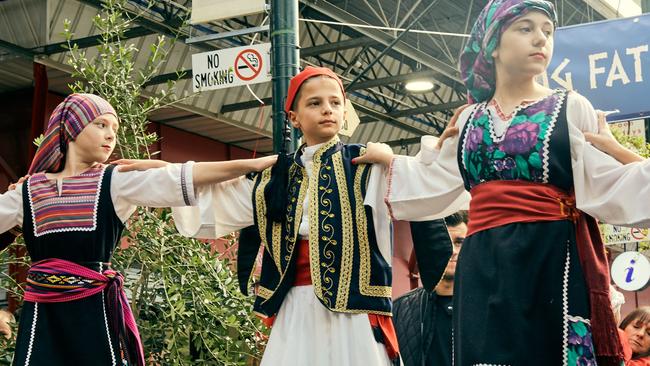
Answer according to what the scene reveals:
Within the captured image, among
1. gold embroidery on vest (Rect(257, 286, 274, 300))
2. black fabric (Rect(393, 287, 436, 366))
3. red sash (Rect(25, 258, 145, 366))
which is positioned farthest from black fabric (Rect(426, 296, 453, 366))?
red sash (Rect(25, 258, 145, 366))

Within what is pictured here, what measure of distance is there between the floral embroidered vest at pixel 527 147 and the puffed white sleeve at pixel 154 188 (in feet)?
3.92

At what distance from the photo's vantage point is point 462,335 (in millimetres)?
3357

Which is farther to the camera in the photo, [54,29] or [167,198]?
[54,29]

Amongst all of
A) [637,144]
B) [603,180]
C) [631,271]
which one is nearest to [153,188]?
[603,180]

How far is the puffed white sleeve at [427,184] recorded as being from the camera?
3676 millimetres

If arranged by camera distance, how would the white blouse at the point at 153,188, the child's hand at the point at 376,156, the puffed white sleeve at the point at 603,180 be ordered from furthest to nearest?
the white blouse at the point at 153,188 → the child's hand at the point at 376,156 → the puffed white sleeve at the point at 603,180

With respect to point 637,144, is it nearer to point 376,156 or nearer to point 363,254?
point 376,156

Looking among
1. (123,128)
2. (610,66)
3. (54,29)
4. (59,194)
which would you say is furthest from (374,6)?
(59,194)

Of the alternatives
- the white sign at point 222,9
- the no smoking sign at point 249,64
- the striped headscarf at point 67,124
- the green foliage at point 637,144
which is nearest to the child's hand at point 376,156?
the striped headscarf at point 67,124

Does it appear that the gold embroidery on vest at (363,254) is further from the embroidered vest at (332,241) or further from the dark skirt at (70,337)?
the dark skirt at (70,337)

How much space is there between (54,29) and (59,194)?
8944 mm

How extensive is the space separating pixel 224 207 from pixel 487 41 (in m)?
1.27

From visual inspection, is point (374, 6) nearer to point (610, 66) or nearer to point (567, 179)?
point (610, 66)

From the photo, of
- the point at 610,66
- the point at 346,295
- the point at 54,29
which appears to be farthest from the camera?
the point at 54,29
